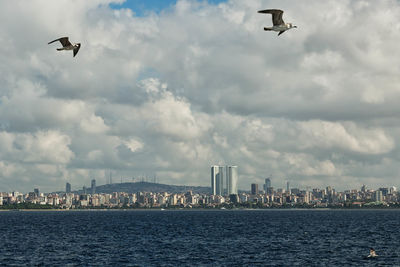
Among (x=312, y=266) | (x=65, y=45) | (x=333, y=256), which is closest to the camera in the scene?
(x=65, y=45)

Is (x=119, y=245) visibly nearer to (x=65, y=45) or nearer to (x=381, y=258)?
(x=381, y=258)

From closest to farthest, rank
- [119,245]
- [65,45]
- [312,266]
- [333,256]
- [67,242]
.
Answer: [65,45]
[312,266]
[333,256]
[119,245]
[67,242]

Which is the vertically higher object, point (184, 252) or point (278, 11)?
point (278, 11)

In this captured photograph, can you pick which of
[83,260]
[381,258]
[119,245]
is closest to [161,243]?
[119,245]

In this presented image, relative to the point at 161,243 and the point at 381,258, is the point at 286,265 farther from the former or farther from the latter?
the point at 161,243

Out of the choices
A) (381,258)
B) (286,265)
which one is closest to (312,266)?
(286,265)

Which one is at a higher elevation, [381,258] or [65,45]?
[65,45]

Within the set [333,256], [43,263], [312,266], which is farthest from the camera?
[333,256]

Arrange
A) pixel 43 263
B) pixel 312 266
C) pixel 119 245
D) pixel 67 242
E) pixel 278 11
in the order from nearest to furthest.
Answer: pixel 278 11
pixel 312 266
pixel 43 263
pixel 119 245
pixel 67 242

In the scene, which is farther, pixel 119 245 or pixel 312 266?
pixel 119 245
